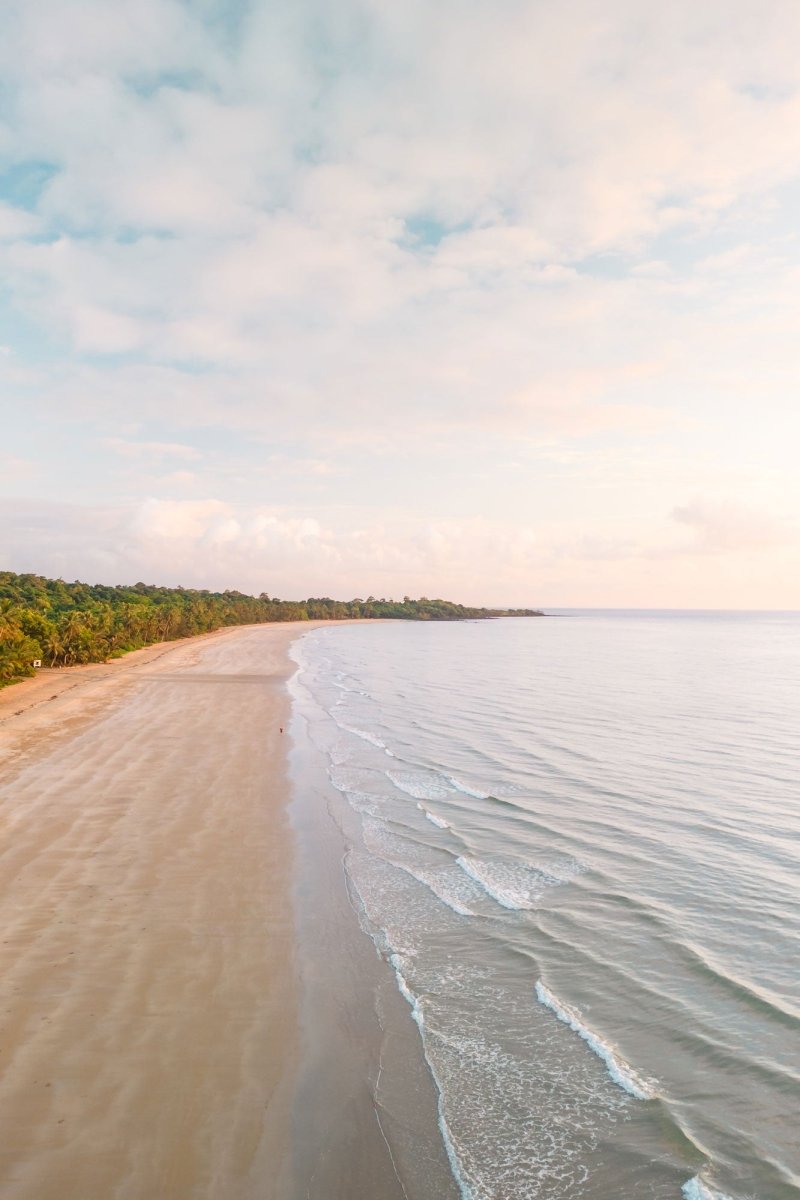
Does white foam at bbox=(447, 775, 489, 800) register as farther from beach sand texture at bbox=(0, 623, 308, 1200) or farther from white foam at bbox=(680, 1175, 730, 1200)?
white foam at bbox=(680, 1175, 730, 1200)

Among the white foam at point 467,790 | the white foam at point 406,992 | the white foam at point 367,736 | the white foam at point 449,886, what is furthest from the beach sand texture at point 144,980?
the white foam at point 367,736

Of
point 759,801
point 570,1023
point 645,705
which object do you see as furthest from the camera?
point 645,705

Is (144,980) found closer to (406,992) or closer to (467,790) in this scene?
(406,992)

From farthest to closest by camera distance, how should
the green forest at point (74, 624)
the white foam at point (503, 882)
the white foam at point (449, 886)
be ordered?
1. the green forest at point (74, 624)
2. the white foam at point (503, 882)
3. the white foam at point (449, 886)

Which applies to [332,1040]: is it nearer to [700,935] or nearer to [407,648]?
[700,935]

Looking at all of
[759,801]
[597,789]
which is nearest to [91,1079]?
[597,789]

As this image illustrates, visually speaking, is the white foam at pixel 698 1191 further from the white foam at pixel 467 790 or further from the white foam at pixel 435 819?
the white foam at pixel 467 790
